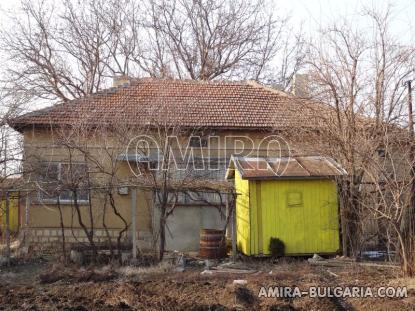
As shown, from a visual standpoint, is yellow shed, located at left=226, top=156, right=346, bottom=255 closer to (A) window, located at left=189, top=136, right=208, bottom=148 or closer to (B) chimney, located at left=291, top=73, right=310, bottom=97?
(B) chimney, located at left=291, top=73, right=310, bottom=97

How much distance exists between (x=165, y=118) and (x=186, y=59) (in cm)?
1619

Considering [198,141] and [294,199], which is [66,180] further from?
[198,141]

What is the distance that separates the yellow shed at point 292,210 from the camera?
12.1 meters

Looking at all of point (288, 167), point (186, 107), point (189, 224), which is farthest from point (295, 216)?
point (186, 107)

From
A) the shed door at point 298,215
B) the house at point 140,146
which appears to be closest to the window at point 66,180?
the house at point 140,146

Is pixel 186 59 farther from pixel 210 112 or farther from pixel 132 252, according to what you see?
pixel 132 252

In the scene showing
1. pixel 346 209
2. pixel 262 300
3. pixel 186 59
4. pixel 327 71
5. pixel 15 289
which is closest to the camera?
pixel 262 300

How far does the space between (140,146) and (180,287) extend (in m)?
6.74

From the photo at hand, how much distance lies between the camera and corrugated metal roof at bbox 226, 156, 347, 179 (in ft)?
39.8

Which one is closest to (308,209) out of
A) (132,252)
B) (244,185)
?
(244,185)

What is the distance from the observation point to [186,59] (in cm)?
2900

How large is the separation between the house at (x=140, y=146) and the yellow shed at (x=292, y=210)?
1288 mm

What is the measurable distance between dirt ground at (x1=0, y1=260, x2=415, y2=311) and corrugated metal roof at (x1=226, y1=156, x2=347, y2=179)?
2.02 metres

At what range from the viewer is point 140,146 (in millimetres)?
14734
